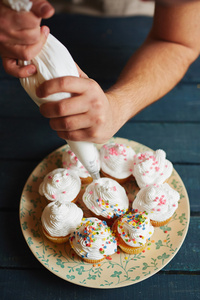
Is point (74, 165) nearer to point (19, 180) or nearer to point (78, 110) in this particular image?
point (19, 180)

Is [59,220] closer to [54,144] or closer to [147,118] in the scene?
[54,144]

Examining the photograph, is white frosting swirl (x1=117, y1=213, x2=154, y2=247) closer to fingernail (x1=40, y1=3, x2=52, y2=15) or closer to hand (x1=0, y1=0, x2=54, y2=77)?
hand (x1=0, y1=0, x2=54, y2=77)

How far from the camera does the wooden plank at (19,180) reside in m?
1.52

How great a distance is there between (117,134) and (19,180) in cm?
58

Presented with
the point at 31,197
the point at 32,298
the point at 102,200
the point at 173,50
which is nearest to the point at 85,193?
the point at 102,200

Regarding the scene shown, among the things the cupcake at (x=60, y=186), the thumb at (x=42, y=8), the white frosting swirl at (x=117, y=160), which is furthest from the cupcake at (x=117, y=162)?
the thumb at (x=42, y=8)

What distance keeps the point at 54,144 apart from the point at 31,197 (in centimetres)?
36

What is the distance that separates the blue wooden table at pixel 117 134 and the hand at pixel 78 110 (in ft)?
1.86

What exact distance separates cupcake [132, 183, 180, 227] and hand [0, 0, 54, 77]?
2.37 feet

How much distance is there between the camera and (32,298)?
1.26 m

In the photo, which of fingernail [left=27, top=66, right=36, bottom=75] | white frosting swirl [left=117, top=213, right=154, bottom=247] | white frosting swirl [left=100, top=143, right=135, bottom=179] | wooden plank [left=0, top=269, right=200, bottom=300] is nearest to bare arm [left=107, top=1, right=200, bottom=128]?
white frosting swirl [left=100, top=143, right=135, bottom=179]

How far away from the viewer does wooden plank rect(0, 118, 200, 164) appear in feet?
5.50

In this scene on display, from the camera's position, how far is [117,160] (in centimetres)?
151

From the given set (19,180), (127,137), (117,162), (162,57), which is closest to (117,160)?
(117,162)
